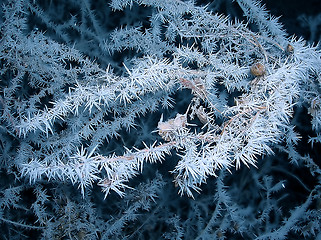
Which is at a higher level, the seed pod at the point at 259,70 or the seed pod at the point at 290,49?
the seed pod at the point at 290,49

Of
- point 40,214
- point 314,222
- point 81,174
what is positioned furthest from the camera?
point 314,222

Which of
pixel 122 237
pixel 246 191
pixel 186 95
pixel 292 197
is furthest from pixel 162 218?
pixel 292 197

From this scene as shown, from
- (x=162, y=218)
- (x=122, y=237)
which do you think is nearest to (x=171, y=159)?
(x=162, y=218)

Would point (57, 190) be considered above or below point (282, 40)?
below

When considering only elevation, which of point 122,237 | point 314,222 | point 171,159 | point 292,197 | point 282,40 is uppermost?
point 282,40

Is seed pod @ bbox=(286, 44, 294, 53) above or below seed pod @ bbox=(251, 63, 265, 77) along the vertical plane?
above

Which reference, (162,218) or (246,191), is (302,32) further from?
(162,218)

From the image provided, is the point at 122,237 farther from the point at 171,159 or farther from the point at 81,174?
the point at 81,174

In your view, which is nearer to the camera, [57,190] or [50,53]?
[50,53]

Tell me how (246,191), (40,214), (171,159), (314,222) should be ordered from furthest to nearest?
(246,191) < (171,159) < (314,222) < (40,214)
